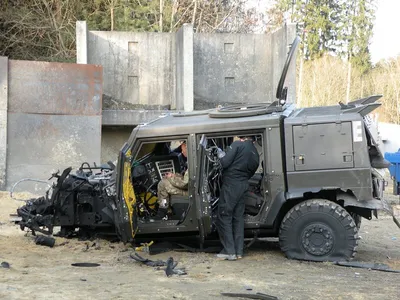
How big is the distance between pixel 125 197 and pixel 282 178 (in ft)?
6.82

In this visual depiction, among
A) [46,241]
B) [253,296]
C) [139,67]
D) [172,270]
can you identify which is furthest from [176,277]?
[139,67]

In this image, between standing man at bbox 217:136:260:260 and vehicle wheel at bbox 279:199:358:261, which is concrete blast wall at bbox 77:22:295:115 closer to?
standing man at bbox 217:136:260:260

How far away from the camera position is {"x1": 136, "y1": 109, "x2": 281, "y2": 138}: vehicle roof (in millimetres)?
7637

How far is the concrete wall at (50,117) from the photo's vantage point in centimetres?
1576

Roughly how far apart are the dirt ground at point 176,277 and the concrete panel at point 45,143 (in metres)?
7.00

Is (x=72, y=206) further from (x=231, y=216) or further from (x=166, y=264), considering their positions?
(x=231, y=216)

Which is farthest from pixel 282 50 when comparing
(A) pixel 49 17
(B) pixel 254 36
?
(A) pixel 49 17

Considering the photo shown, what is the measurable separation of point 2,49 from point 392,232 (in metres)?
18.7

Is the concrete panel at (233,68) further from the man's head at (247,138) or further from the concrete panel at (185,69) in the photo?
the man's head at (247,138)

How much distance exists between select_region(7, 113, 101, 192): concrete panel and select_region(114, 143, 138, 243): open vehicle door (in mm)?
8621

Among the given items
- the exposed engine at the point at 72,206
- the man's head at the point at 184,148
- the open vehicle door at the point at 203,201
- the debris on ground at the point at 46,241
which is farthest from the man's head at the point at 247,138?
the debris on ground at the point at 46,241

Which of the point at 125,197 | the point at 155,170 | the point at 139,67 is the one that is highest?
the point at 139,67

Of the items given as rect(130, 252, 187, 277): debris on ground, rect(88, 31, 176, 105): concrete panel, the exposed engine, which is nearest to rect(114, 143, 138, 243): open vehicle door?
rect(130, 252, 187, 277): debris on ground

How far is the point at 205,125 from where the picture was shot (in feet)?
25.3
